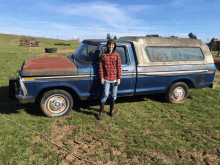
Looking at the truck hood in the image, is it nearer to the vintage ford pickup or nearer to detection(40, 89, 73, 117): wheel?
the vintage ford pickup

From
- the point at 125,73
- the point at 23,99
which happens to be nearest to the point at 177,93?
the point at 125,73

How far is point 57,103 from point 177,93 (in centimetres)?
392

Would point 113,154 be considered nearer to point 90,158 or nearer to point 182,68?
point 90,158

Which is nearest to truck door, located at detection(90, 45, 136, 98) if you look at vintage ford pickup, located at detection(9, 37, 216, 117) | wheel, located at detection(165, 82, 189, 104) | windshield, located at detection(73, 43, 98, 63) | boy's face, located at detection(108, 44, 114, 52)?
vintage ford pickup, located at detection(9, 37, 216, 117)

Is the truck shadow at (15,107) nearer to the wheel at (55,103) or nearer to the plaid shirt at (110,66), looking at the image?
the wheel at (55,103)

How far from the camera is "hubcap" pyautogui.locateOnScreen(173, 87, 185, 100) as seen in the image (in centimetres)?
580

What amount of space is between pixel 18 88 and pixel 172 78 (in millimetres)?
4473

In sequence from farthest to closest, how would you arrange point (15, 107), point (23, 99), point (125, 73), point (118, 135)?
1. point (15, 107)
2. point (125, 73)
3. point (23, 99)
4. point (118, 135)

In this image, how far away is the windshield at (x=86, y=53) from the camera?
4.66 m

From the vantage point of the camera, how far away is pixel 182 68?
217 inches

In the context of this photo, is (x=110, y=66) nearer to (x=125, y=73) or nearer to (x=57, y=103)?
(x=125, y=73)

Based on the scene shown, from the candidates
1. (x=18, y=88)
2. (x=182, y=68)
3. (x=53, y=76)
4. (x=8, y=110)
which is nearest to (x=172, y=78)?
→ (x=182, y=68)

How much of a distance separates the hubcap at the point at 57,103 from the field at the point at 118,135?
242 millimetres

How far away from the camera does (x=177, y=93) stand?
584cm
